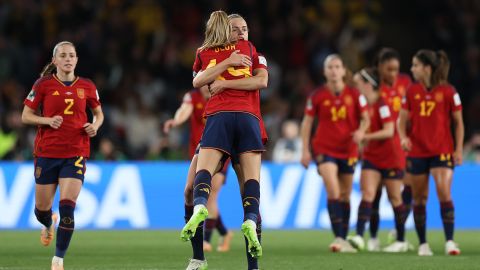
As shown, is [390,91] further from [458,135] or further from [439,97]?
[458,135]

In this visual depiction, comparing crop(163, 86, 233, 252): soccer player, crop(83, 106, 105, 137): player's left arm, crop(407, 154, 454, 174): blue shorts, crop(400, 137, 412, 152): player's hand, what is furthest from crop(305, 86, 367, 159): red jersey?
crop(83, 106, 105, 137): player's left arm

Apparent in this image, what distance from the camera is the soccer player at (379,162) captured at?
562 inches

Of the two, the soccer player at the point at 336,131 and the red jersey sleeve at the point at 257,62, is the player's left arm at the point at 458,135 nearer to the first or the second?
the soccer player at the point at 336,131

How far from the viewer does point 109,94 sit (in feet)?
76.7

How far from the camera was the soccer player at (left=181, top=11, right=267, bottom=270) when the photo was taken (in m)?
9.67

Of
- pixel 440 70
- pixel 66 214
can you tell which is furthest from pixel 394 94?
pixel 66 214

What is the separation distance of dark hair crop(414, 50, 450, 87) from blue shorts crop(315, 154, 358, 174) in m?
1.59

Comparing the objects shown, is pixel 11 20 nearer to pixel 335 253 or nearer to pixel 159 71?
pixel 159 71

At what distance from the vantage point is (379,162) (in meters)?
14.4

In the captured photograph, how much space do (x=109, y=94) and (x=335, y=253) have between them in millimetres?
10804

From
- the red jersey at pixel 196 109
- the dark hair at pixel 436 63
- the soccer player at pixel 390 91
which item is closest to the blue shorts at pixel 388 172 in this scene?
the soccer player at pixel 390 91

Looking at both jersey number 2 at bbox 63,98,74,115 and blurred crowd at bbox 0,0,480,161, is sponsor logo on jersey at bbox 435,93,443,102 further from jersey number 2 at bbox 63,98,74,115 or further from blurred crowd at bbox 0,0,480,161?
blurred crowd at bbox 0,0,480,161

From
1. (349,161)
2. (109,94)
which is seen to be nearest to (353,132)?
(349,161)

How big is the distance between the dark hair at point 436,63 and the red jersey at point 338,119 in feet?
3.65
